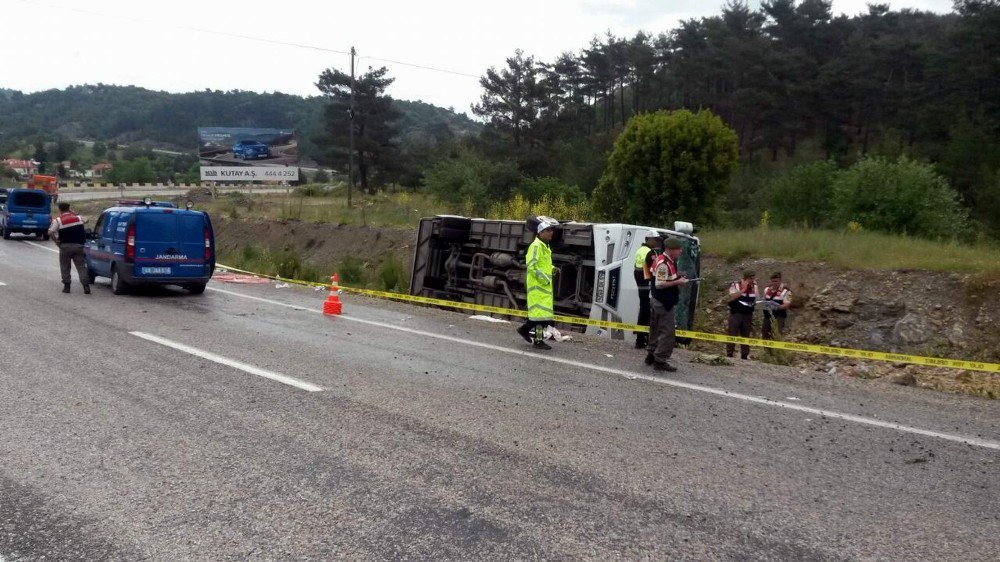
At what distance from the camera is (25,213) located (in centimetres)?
3609

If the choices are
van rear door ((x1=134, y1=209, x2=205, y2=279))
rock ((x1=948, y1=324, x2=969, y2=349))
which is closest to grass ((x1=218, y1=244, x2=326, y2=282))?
van rear door ((x1=134, y1=209, x2=205, y2=279))

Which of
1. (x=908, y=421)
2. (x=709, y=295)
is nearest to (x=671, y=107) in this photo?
(x=709, y=295)

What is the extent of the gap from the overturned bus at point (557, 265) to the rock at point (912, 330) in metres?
4.59

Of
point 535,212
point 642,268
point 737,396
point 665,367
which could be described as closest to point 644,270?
point 642,268

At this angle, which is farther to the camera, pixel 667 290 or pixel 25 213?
pixel 25 213

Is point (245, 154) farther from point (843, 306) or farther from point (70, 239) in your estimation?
point (843, 306)

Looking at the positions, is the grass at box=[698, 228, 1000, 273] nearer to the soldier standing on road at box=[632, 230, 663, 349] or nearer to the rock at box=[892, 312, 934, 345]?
the rock at box=[892, 312, 934, 345]

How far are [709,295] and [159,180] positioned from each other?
87.0 meters

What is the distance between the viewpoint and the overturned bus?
1315 centimetres

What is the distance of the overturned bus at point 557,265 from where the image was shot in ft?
43.1

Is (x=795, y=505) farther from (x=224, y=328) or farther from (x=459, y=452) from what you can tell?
(x=224, y=328)

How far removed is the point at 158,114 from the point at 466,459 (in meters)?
153

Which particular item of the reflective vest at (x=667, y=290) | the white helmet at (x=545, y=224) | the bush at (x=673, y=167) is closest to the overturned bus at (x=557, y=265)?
the white helmet at (x=545, y=224)

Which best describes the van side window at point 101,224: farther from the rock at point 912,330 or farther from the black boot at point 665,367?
the rock at point 912,330
